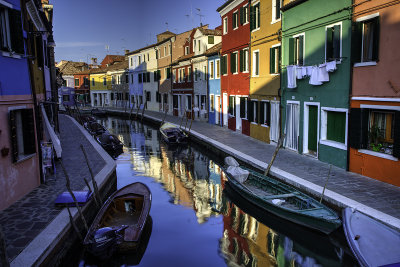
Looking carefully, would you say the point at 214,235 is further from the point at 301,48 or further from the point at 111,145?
the point at 111,145

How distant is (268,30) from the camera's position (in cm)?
1927

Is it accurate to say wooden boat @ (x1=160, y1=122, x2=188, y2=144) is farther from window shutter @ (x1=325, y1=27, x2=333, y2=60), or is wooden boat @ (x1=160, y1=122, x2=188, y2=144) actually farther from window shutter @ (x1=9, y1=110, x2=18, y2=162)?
window shutter @ (x1=9, y1=110, x2=18, y2=162)

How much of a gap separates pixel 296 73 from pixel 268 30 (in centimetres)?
447

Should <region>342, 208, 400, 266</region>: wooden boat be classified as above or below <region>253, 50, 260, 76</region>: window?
below

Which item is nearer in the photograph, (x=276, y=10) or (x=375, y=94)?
(x=375, y=94)

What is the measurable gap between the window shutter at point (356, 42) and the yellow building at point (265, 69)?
19.8ft

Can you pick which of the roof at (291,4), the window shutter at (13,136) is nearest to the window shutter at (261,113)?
the roof at (291,4)

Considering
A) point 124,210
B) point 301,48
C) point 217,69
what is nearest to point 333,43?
point 301,48

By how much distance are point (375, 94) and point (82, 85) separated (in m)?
66.4

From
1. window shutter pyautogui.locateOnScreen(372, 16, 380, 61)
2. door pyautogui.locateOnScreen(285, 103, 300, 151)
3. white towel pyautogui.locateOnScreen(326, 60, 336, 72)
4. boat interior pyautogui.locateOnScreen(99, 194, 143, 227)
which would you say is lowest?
boat interior pyautogui.locateOnScreen(99, 194, 143, 227)

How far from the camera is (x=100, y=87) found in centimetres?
6675

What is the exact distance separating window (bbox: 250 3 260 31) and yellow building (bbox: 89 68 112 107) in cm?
4727

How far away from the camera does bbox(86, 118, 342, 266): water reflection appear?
28.0ft

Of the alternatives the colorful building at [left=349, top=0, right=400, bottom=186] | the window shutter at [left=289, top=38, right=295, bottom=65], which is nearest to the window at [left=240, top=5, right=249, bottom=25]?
the window shutter at [left=289, top=38, right=295, bottom=65]
